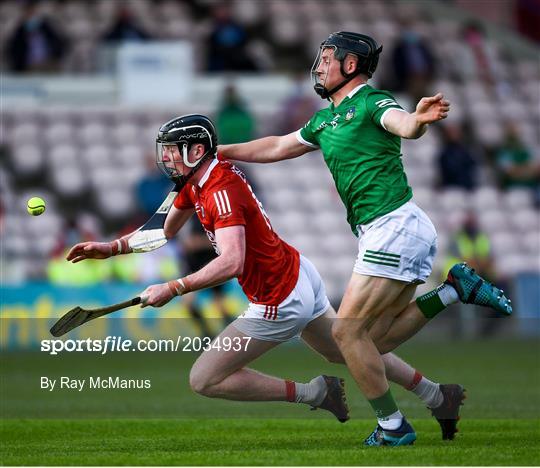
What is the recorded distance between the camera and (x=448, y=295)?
29.8 feet

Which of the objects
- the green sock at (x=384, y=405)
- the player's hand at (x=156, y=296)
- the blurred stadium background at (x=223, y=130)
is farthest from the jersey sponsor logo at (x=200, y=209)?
the blurred stadium background at (x=223, y=130)

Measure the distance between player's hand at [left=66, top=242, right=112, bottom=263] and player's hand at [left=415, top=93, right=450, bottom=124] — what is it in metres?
2.44

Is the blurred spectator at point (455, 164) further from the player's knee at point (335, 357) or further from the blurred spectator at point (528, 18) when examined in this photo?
the player's knee at point (335, 357)

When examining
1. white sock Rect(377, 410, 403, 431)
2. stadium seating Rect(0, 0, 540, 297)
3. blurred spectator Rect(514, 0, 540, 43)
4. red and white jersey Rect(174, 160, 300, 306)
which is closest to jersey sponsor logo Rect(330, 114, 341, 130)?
red and white jersey Rect(174, 160, 300, 306)

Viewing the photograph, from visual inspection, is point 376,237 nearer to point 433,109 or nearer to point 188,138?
point 433,109

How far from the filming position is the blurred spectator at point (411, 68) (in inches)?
890

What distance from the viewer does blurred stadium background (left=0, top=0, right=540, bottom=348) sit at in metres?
19.7

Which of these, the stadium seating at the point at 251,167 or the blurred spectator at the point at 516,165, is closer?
the stadium seating at the point at 251,167

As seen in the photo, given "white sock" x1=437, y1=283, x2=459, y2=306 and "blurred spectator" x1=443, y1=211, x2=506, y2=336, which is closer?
"white sock" x1=437, y1=283, x2=459, y2=306

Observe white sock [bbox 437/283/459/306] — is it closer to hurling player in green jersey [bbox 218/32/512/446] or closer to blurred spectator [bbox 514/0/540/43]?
hurling player in green jersey [bbox 218/32/512/446]

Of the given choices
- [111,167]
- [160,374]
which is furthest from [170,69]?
[160,374]

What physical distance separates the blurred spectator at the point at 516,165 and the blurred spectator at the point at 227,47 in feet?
13.9

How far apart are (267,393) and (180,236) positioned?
10.1 meters

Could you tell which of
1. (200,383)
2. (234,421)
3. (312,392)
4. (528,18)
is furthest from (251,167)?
(200,383)
